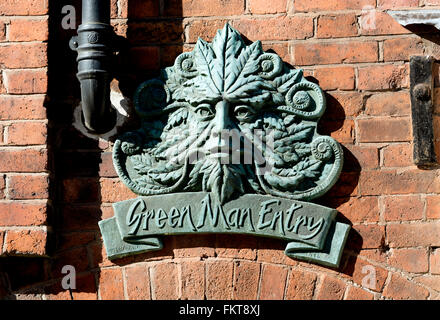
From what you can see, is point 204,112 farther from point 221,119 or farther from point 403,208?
point 403,208

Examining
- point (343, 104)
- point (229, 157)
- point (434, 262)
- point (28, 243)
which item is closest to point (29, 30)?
point (28, 243)

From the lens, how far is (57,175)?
3.10 m

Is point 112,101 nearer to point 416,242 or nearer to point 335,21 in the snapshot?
point 335,21

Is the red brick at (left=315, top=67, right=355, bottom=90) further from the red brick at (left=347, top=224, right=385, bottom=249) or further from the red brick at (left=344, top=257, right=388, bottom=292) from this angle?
the red brick at (left=344, top=257, right=388, bottom=292)

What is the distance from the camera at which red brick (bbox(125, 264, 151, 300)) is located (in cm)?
300

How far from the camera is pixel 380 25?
3.12 metres

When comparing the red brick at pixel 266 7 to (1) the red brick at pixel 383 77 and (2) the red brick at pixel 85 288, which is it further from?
(2) the red brick at pixel 85 288

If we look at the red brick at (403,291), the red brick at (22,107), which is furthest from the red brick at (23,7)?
the red brick at (403,291)

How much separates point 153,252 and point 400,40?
133cm

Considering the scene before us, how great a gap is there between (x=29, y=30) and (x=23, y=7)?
0.10 meters

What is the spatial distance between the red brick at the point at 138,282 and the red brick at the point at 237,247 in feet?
1.00

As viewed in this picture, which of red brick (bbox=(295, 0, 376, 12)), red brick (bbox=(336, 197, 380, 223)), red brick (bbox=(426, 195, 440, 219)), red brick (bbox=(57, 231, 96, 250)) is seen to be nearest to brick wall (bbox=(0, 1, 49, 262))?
red brick (bbox=(57, 231, 96, 250))

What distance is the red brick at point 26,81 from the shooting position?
3.03m
